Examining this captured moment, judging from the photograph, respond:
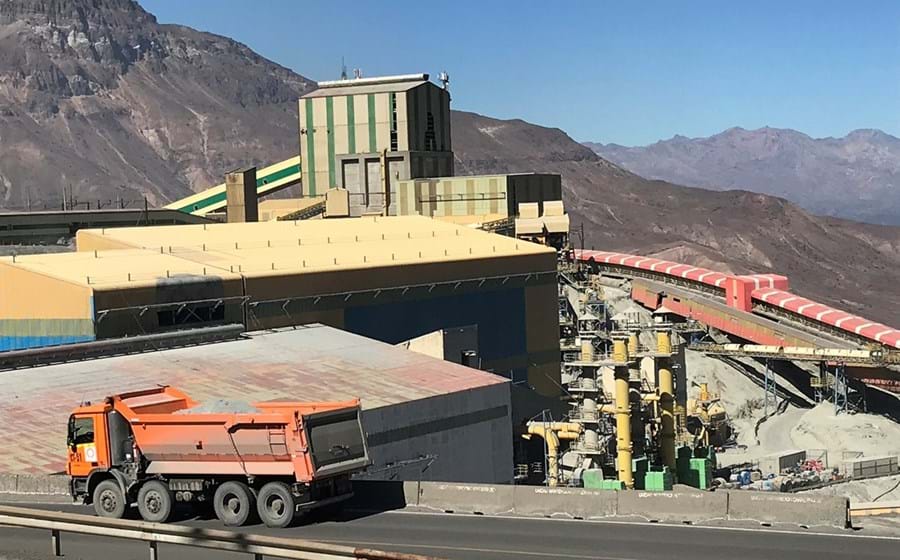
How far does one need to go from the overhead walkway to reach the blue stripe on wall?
174ft

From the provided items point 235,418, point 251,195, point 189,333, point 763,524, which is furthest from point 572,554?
point 251,195

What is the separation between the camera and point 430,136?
294ft

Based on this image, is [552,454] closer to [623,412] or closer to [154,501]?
[623,412]

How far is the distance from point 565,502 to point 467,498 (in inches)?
76.7

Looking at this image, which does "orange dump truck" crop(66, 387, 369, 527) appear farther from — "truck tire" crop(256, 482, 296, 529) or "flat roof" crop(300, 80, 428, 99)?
"flat roof" crop(300, 80, 428, 99)

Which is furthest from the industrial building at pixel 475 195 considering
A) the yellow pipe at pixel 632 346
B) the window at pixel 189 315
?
the window at pixel 189 315

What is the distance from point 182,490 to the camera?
24.6 meters

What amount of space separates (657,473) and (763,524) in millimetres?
26762

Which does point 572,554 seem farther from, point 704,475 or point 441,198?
point 441,198

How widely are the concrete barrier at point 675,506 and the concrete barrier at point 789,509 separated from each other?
0.82ft

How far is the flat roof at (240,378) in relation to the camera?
122 ft

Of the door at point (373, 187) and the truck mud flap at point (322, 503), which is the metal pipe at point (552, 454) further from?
the door at point (373, 187)

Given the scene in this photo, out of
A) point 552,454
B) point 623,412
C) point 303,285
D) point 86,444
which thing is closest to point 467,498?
point 86,444

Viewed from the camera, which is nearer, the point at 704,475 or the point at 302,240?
the point at 704,475
